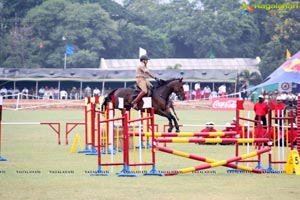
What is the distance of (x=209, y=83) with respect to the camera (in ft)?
233

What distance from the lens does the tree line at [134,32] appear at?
85.1 m

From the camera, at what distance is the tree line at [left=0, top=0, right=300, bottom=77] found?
8506 centimetres

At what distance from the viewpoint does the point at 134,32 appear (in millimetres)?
94375

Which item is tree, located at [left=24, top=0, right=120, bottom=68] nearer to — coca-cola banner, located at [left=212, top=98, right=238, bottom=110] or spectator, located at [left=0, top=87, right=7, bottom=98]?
spectator, located at [left=0, top=87, right=7, bottom=98]

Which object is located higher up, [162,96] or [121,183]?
[162,96]

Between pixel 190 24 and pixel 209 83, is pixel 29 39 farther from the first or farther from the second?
pixel 209 83

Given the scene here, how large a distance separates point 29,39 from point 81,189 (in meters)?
75.2

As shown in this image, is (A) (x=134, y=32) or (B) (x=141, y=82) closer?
(B) (x=141, y=82)

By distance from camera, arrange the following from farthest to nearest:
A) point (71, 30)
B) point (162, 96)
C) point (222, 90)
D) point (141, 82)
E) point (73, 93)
Answer: 1. point (71, 30)
2. point (73, 93)
3. point (222, 90)
4. point (162, 96)
5. point (141, 82)

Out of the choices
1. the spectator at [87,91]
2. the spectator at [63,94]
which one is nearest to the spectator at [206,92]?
the spectator at [87,91]

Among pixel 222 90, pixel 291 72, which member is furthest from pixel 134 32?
pixel 291 72
